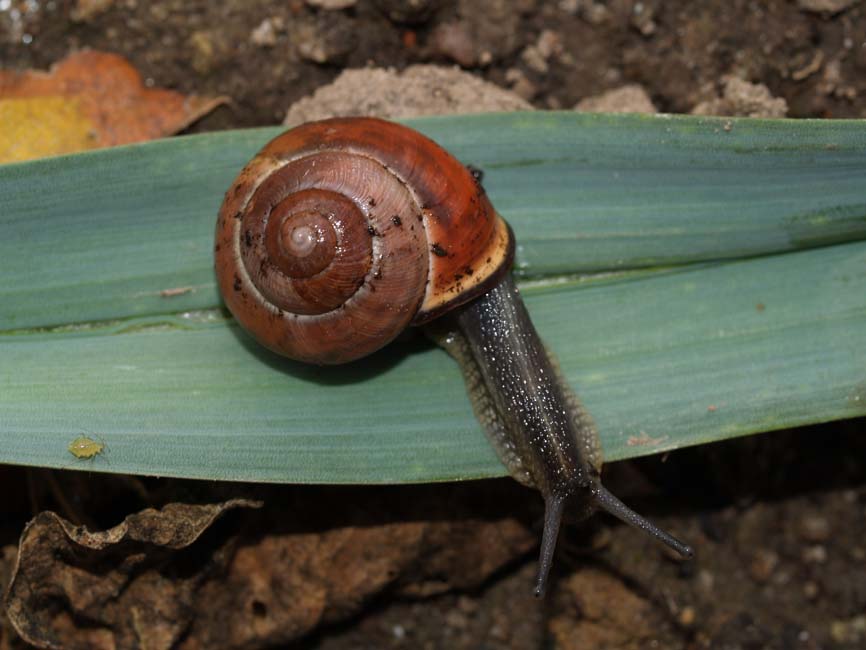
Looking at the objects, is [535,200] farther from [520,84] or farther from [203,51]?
[203,51]

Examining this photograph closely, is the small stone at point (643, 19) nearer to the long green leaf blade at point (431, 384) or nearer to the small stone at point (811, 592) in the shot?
the long green leaf blade at point (431, 384)

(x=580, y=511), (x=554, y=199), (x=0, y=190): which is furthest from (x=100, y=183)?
(x=580, y=511)

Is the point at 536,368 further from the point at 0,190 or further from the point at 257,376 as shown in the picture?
the point at 0,190

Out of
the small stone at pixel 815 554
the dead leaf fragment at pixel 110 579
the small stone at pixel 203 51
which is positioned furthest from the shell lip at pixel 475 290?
the small stone at pixel 815 554

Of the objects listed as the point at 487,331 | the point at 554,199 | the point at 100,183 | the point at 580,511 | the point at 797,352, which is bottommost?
the point at 580,511

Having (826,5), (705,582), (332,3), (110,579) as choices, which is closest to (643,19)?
(826,5)

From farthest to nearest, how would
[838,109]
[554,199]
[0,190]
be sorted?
[838,109] < [554,199] < [0,190]

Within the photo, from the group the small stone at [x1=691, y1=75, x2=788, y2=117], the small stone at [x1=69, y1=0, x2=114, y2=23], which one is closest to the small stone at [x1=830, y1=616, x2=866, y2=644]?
the small stone at [x1=691, y1=75, x2=788, y2=117]
